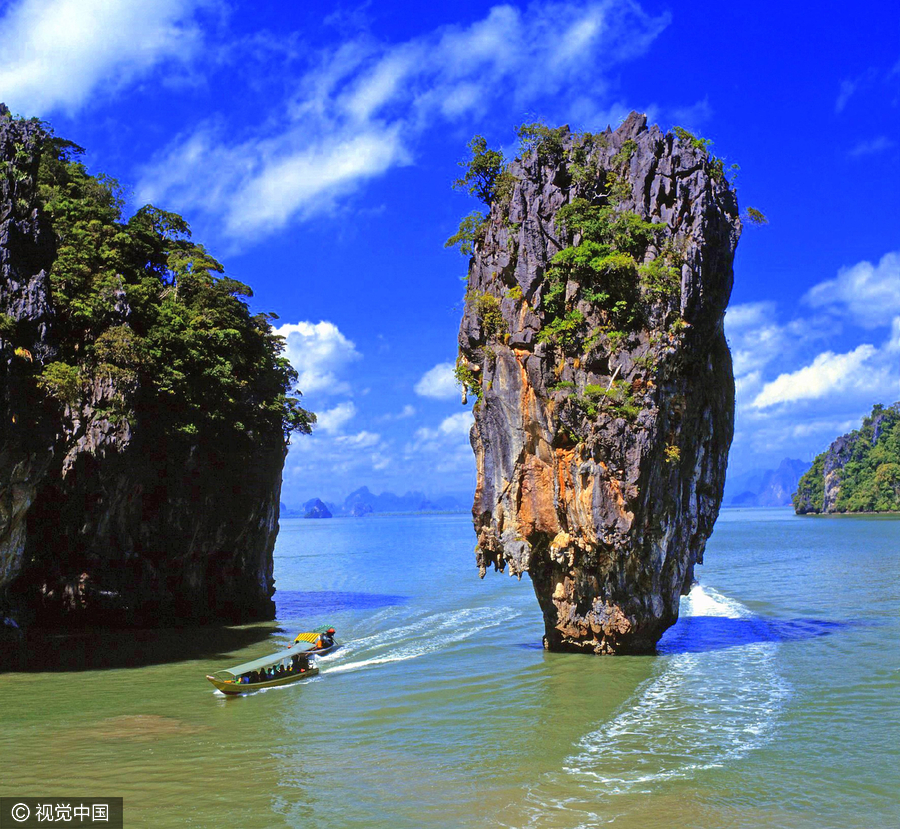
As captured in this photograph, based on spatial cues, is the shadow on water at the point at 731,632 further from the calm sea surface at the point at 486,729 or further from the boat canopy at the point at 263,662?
the boat canopy at the point at 263,662

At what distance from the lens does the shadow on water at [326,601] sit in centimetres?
3731

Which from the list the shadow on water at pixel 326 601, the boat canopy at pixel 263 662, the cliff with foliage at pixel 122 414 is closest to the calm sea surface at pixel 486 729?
the boat canopy at pixel 263 662

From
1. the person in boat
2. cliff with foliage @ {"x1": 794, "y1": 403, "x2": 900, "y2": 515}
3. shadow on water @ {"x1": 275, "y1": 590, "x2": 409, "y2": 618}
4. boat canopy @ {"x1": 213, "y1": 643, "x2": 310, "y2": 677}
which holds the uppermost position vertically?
cliff with foliage @ {"x1": 794, "y1": 403, "x2": 900, "y2": 515}

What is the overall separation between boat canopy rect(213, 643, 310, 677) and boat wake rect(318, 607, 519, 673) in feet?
4.00

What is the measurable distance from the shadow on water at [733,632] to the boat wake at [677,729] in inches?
52.5

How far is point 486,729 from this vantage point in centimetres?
1820

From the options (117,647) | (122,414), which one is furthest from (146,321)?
(117,647)

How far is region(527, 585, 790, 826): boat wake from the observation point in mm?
14656

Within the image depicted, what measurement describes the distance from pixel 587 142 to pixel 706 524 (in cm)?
1259

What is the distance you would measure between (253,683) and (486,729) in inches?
293

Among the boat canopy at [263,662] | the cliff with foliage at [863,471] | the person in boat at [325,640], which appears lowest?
the person in boat at [325,640]

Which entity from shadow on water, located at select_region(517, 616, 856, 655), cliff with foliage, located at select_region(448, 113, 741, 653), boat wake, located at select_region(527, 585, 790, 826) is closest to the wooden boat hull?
cliff with foliage, located at select_region(448, 113, 741, 653)

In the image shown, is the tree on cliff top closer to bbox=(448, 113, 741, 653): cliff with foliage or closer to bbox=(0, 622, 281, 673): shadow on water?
bbox=(0, 622, 281, 673): shadow on water

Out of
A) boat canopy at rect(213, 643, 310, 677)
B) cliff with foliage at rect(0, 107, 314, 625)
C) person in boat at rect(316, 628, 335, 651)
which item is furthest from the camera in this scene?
person in boat at rect(316, 628, 335, 651)
